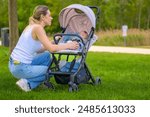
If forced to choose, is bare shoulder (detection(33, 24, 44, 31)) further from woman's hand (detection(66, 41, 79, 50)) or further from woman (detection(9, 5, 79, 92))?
woman's hand (detection(66, 41, 79, 50))

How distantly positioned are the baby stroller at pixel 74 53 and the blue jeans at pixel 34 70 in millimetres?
104

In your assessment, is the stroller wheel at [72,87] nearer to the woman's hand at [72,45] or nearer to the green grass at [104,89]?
the green grass at [104,89]

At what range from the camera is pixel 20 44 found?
7852mm

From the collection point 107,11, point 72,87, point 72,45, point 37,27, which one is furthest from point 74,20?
point 107,11

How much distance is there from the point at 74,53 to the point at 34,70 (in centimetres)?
63

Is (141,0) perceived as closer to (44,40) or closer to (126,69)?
(126,69)

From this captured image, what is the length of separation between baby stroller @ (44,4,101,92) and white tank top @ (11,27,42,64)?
1.04 ft

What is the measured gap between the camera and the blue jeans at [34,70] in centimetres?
774

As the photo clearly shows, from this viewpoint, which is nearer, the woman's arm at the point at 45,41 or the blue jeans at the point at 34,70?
the woman's arm at the point at 45,41

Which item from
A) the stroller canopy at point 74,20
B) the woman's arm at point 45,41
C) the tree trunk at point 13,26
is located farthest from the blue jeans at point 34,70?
the tree trunk at point 13,26

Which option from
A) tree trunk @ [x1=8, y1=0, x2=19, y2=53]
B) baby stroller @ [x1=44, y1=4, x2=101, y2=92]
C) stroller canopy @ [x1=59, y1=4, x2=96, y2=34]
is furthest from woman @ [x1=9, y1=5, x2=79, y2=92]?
tree trunk @ [x1=8, y1=0, x2=19, y2=53]

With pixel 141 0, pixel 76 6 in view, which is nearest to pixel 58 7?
pixel 141 0

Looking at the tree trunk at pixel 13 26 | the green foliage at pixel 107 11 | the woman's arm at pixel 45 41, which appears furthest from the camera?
the green foliage at pixel 107 11

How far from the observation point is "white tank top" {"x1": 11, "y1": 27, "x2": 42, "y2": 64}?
7.78 metres
